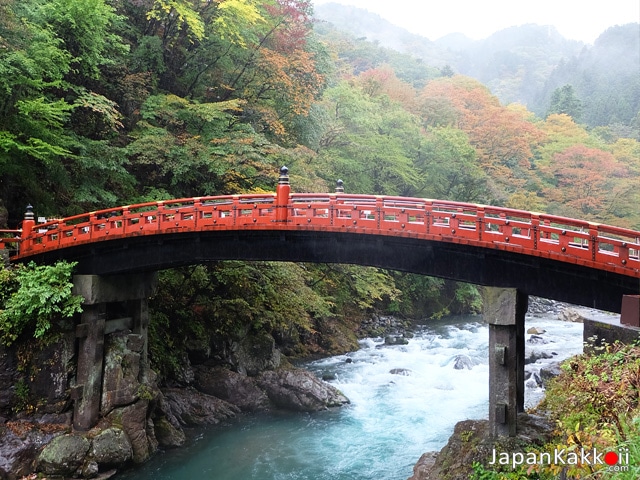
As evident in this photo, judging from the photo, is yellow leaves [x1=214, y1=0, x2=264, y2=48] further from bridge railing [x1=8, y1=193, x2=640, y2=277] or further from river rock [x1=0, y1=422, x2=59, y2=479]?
river rock [x1=0, y1=422, x2=59, y2=479]

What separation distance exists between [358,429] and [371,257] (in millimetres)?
7819

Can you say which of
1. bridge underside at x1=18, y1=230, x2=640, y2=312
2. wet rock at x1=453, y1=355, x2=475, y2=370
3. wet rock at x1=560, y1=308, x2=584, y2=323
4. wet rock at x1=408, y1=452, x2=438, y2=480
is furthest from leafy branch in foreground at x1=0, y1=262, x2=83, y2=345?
wet rock at x1=560, y1=308, x2=584, y2=323

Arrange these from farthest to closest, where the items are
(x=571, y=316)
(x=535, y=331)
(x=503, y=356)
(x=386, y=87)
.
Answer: (x=386, y=87), (x=571, y=316), (x=535, y=331), (x=503, y=356)

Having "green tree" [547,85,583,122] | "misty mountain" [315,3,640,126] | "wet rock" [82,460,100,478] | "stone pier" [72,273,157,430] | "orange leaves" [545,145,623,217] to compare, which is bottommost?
"wet rock" [82,460,100,478]

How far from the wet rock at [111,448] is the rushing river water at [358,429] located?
51 cm

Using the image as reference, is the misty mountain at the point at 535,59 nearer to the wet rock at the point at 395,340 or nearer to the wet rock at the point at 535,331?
the wet rock at the point at 535,331

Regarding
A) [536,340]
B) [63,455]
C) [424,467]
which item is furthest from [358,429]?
[536,340]

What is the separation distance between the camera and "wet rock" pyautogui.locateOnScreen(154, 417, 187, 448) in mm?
16266

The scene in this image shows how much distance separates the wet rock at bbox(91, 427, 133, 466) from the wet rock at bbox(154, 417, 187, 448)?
5.14ft

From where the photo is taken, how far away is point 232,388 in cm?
1994

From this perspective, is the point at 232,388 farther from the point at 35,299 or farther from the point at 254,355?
the point at 35,299

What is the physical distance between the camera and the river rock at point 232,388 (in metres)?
19.6

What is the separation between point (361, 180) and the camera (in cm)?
3278

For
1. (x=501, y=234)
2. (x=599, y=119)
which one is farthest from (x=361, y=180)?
(x=599, y=119)
